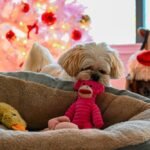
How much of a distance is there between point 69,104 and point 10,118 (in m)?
0.29

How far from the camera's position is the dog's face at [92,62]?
5.06 feet

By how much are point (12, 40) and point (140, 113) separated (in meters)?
1.41

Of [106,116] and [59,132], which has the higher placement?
[59,132]

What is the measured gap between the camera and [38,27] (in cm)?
257

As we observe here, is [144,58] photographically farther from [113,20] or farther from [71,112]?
[113,20]

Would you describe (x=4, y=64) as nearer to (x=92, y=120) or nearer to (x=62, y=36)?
(x=62, y=36)

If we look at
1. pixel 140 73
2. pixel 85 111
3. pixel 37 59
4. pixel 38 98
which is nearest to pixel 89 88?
pixel 85 111

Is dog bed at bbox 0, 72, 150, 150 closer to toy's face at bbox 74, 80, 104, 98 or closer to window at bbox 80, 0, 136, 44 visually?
toy's face at bbox 74, 80, 104, 98

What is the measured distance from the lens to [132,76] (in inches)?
79.8

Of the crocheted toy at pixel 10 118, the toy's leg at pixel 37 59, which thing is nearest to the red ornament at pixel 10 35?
the toy's leg at pixel 37 59

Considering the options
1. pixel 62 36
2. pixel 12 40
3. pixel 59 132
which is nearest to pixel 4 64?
pixel 12 40

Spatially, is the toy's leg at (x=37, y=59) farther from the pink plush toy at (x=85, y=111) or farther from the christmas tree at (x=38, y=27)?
the pink plush toy at (x=85, y=111)

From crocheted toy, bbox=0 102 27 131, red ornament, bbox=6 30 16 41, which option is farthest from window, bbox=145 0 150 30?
crocheted toy, bbox=0 102 27 131

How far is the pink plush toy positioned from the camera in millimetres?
1464
